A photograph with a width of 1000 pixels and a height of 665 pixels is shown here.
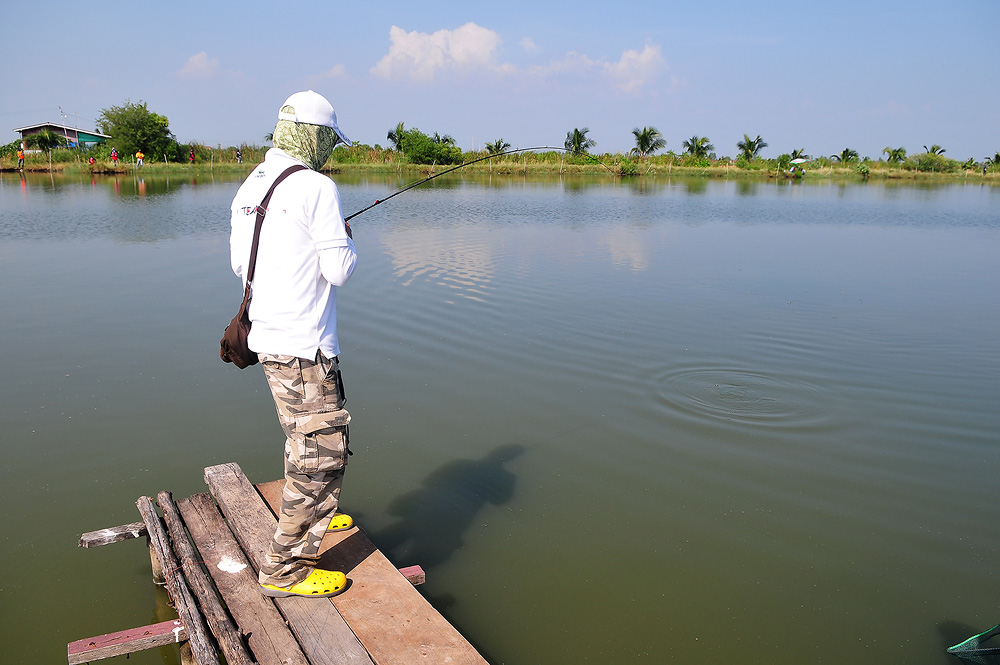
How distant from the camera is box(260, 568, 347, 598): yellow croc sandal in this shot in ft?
8.05

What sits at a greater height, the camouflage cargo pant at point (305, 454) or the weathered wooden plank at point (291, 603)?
the camouflage cargo pant at point (305, 454)

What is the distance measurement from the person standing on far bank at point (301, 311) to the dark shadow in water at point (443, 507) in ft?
2.69

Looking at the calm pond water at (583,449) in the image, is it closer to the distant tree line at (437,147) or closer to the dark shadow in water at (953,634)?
the dark shadow in water at (953,634)

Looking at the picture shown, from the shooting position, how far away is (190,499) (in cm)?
321

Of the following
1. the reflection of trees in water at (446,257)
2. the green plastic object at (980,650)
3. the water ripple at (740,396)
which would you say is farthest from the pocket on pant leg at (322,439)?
the reflection of trees in water at (446,257)

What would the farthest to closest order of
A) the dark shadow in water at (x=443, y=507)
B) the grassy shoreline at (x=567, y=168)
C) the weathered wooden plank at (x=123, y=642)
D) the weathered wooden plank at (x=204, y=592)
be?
1. the grassy shoreline at (x=567, y=168)
2. the dark shadow in water at (x=443, y=507)
3. the weathered wooden plank at (x=123, y=642)
4. the weathered wooden plank at (x=204, y=592)

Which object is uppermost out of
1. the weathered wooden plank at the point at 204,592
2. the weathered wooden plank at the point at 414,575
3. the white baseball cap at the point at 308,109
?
the white baseball cap at the point at 308,109

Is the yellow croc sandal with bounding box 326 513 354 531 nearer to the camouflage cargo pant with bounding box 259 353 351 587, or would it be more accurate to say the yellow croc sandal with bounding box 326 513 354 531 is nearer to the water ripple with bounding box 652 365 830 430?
the camouflage cargo pant with bounding box 259 353 351 587

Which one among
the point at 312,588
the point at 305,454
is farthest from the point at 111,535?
the point at 305,454

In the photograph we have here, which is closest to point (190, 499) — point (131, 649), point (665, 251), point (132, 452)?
point (131, 649)

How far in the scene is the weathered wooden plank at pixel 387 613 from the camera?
2.17 meters

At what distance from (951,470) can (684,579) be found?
2.23 meters

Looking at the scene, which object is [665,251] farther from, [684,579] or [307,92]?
[307,92]

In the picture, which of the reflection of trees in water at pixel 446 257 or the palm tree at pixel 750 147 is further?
the palm tree at pixel 750 147
